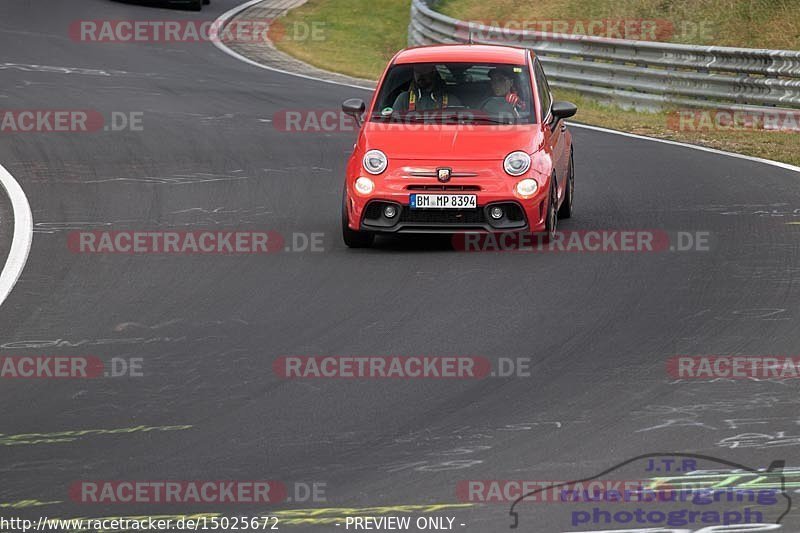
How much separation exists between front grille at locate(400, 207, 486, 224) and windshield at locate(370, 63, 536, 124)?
3.52ft

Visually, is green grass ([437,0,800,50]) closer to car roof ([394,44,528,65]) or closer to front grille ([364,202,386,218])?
car roof ([394,44,528,65])

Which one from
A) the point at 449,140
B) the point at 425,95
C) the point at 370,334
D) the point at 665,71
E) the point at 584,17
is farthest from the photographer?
the point at 584,17

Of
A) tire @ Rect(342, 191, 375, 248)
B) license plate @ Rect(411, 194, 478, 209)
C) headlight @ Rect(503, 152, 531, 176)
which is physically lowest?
tire @ Rect(342, 191, 375, 248)

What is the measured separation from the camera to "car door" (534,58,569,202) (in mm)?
12516

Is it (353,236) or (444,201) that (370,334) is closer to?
(444,201)

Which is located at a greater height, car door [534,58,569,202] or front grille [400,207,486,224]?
car door [534,58,569,202]

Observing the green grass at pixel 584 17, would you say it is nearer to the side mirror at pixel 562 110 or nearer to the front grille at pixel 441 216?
the side mirror at pixel 562 110

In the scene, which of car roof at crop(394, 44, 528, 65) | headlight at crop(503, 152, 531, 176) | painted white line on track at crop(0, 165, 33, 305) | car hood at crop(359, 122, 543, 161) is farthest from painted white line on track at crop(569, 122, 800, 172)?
painted white line on track at crop(0, 165, 33, 305)

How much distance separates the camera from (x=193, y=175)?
51.1 feet

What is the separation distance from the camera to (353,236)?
12.0m

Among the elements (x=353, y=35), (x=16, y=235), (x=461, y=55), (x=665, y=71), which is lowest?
(x=16, y=235)

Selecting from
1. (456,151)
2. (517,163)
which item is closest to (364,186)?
(456,151)

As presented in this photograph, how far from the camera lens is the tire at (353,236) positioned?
11.9 metres

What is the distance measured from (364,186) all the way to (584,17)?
20.2 metres
